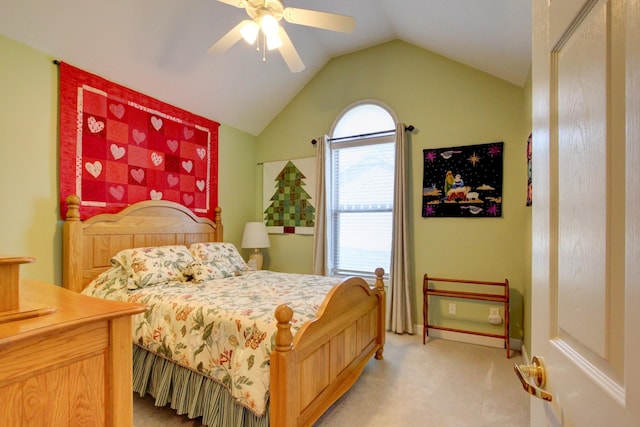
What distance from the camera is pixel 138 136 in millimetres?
2969

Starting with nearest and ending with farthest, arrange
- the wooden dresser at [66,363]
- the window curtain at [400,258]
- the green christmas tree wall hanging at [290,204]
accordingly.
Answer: the wooden dresser at [66,363], the window curtain at [400,258], the green christmas tree wall hanging at [290,204]

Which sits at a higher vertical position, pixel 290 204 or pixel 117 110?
pixel 117 110

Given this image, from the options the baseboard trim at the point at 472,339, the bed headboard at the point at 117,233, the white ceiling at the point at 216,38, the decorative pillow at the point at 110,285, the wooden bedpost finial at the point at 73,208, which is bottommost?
the baseboard trim at the point at 472,339

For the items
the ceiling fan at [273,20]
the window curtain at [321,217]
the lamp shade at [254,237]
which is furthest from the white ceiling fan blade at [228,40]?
the lamp shade at [254,237]

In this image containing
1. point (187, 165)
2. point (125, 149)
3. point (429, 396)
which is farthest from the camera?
point (187, 165)

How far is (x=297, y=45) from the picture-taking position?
342 centimetres

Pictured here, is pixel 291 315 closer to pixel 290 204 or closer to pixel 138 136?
pixel 138 136

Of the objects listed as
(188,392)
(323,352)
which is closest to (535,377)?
(323,352)

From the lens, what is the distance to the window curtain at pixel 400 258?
3242mm

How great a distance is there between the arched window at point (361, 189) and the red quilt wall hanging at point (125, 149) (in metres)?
1.60

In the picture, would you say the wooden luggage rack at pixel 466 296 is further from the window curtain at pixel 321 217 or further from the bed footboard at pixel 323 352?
the window curtain at pixel 321 217

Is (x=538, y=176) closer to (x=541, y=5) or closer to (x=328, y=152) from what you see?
(x=541, y=5)

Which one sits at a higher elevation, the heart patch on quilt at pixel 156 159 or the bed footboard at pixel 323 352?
the heart patch on quilt at pixel 156 159

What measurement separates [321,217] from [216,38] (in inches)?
85.9
